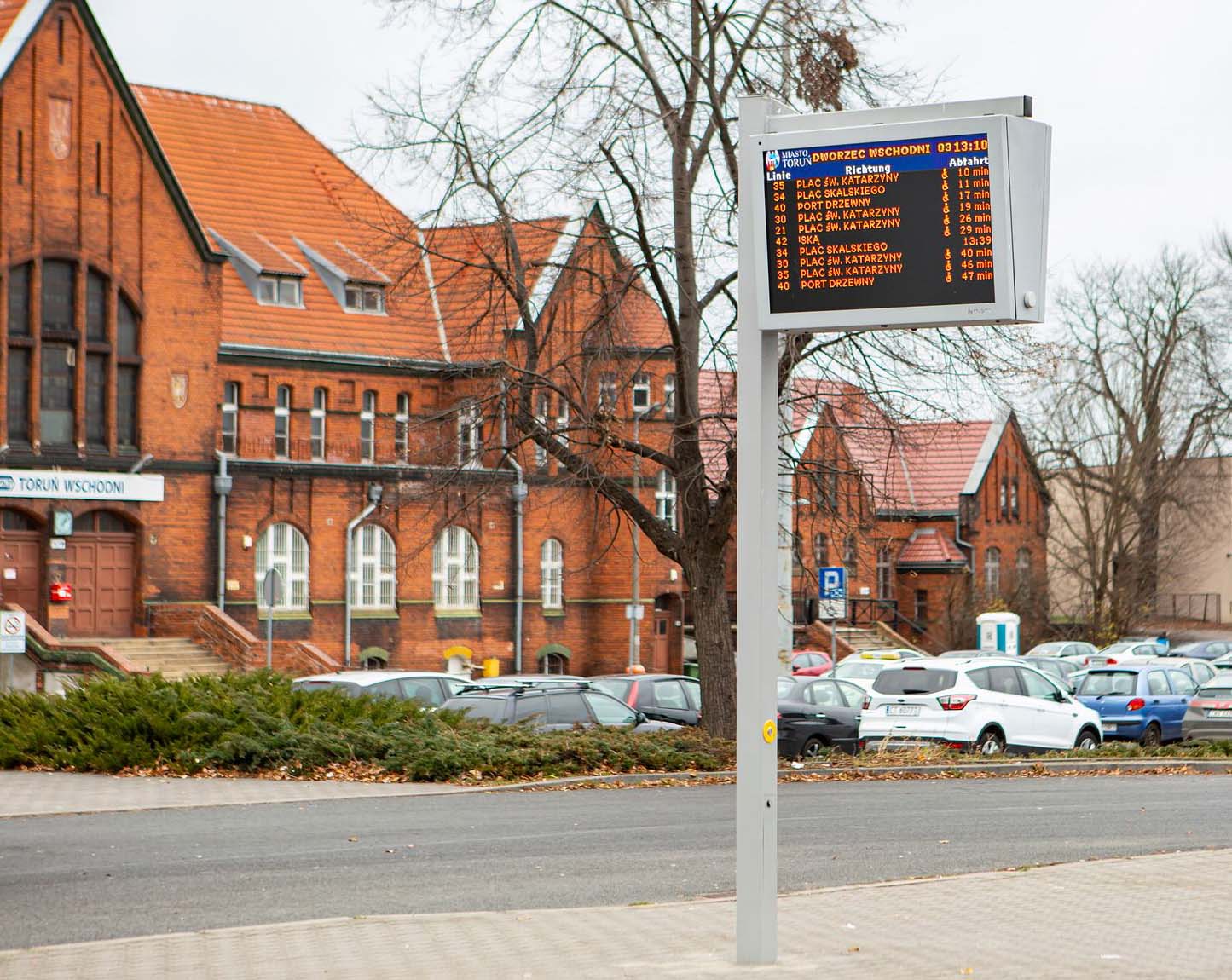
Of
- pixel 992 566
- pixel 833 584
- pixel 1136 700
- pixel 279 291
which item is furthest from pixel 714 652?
pixel 992 566

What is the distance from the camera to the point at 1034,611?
6412 cm

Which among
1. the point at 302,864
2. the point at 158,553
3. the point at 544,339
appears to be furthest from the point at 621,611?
the point at 302,864

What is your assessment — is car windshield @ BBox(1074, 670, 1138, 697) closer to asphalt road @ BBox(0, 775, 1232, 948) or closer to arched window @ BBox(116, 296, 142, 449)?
asphalt road @ BBox(0, 775, 1232, 948)

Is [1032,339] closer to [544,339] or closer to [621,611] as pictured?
[544,339]

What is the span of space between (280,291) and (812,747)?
28020mm

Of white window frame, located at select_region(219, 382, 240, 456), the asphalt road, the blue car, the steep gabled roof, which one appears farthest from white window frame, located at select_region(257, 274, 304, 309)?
the asphalt road

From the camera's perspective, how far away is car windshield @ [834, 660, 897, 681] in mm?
38034

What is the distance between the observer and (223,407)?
47.0m

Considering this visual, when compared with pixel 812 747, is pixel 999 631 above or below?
above

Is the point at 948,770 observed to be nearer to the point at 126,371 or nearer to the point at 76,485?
the point at 76,485

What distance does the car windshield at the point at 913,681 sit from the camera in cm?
2502

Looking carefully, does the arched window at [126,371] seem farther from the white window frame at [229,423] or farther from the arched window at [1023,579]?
the arched window at [1023,579]

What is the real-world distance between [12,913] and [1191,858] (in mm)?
8064

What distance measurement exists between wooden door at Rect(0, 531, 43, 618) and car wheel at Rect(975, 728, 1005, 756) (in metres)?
24.7
